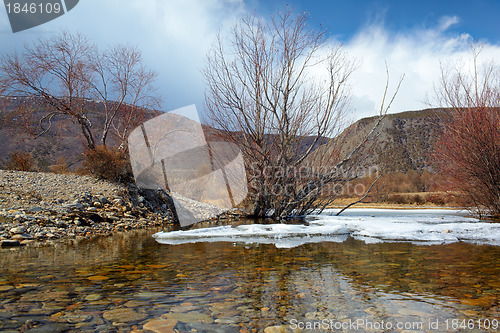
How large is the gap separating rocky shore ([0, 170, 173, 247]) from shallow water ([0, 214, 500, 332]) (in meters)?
1.68

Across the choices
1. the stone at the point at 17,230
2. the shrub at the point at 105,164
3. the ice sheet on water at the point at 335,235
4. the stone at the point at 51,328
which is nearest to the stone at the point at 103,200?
the shrub at the point at 105,164

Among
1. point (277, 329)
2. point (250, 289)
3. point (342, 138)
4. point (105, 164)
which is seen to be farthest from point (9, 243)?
point (342, 138)

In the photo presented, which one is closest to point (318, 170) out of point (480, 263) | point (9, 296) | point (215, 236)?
point (215, 236)

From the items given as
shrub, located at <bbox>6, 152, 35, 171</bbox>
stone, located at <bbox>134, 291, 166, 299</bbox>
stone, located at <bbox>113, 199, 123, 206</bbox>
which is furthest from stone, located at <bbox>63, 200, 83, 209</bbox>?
shrub, located at <bbox>6, 152, 35, 171</bbox>

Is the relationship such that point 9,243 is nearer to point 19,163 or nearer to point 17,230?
point 17,230

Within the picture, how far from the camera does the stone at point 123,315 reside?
1.77 metres

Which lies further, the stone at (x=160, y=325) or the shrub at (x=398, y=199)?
the shrub at (x=398, y=199)

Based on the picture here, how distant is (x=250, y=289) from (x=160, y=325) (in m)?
0.91

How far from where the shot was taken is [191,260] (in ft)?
11.9

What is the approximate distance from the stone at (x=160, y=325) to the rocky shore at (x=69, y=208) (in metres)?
4.34

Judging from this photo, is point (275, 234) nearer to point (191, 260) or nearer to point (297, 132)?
point (191, 260)

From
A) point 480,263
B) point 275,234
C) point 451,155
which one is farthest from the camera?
point 451,155

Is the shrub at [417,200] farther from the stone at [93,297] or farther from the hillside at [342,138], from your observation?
the stone at [93,297]

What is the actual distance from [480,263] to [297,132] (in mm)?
5379
